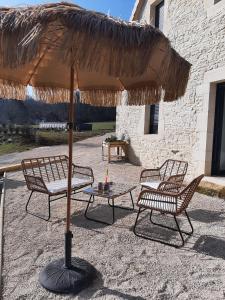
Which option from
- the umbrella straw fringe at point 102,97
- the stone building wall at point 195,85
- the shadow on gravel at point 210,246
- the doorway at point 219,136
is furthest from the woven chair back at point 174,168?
the umbrella straw fringe at point 102,97

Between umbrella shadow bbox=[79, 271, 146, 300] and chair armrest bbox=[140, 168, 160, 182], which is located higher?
chair armrest bbox=[140, 168, 160, 182]

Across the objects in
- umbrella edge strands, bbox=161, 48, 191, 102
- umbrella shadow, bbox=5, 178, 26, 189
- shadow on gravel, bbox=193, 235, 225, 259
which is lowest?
umbrella shadow, bbox=5, 178, 26, 189

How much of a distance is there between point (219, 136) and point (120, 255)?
443 centimetres

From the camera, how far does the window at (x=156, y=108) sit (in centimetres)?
922

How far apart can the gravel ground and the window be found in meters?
4.59

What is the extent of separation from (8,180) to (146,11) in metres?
7.02

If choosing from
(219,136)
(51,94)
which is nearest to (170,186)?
(51,94)

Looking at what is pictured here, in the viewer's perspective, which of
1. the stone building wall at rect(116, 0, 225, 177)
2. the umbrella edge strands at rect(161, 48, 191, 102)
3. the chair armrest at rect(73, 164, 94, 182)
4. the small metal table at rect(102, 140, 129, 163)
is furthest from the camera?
the small metal table at rect(102, 140, 129, 163)

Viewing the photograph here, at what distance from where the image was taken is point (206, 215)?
4918 mm

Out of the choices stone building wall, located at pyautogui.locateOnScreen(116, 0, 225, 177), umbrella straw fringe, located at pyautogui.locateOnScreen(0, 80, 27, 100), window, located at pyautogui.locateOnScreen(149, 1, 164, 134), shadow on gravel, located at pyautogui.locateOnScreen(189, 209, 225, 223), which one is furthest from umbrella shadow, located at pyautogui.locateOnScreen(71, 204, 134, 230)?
window, located at pyautogui.locateOnScreen(149, 1, 164, 134)

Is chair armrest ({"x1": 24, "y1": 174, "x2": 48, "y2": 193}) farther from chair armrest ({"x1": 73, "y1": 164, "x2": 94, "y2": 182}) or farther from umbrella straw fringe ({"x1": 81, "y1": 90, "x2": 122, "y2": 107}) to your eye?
umbrella straw fringe ({"x1": 81, "y1": 90, "x2": 122, "y2": 107})

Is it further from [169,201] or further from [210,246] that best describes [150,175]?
[210,246]

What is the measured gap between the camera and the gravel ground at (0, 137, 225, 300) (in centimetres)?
276

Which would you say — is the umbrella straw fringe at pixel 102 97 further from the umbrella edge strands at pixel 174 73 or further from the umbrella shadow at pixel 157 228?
the umbrella shadow at pixel 157 228
